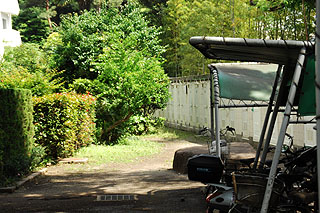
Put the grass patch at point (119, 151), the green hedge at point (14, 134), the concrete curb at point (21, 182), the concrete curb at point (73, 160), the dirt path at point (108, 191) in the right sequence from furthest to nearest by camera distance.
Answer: the grass patch at point (119, 151)
the concrete curb at point (73, 160)
the green hedge at point (14, 134)
the concrete curb at point (21, 182)
the dirt path at point (108, 191)

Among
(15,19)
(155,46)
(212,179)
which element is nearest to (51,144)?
(212,179)

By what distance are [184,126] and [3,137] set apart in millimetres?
15961

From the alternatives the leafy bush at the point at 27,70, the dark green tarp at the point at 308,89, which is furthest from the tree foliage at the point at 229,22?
the leafy bush at the point at 27,70

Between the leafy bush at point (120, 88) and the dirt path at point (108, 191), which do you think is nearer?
the dirt path at point (108, 191)

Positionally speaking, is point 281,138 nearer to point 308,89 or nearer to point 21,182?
Result: point 308,89

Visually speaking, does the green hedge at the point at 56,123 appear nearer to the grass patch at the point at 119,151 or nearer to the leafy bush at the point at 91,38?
the grass patch at the point at 119,151

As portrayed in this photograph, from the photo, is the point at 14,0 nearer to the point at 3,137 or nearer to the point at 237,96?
the point at 3,137

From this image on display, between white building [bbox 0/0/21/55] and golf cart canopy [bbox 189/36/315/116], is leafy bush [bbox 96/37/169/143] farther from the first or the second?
white building [bbox 0/0/21/55]

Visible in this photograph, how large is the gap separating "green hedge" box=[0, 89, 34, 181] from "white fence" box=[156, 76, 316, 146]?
7.03 metres

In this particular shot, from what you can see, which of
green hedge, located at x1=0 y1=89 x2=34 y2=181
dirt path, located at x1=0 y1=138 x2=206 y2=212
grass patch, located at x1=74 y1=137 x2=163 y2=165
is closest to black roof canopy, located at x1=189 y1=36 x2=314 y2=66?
dirt path, located at x1=0 y1=138 x2=206 y2=212

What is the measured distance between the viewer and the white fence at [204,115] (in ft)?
47.3

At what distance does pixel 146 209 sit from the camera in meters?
8.47

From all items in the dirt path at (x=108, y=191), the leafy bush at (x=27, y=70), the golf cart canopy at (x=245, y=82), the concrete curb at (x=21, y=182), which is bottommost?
the dirt path at (x=108, y=191)

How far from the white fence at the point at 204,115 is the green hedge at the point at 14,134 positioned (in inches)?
277
